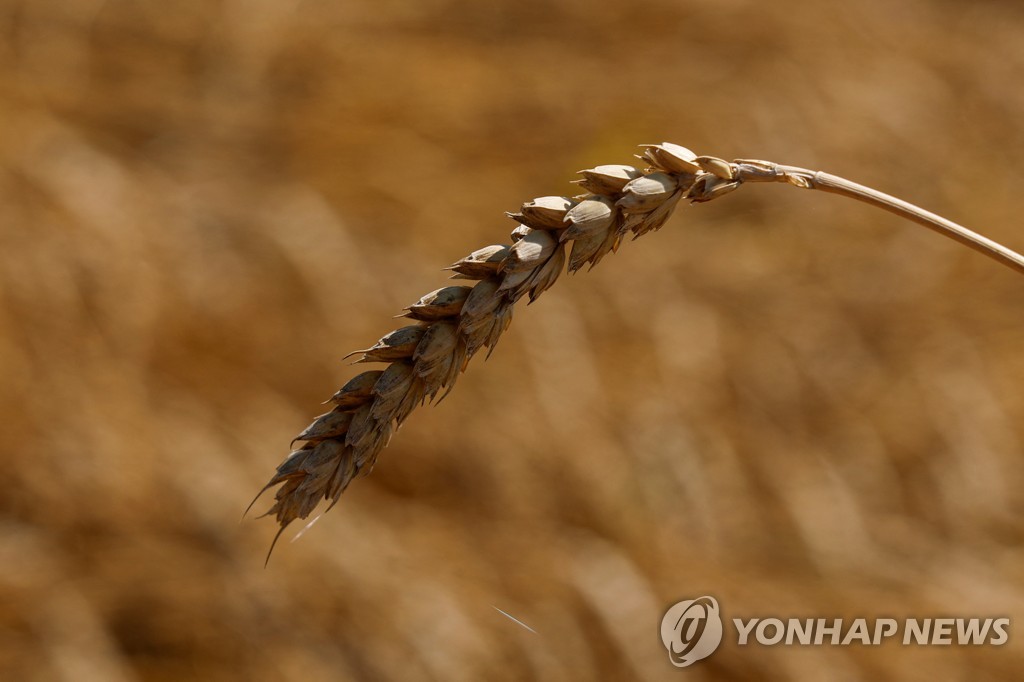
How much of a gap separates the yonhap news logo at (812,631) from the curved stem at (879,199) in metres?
1.05

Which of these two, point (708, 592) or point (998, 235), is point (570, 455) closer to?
point (708, 592)

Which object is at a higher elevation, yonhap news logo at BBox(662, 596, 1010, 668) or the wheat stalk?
yonhap news logo at BBox(662, 596, 1010, 668)

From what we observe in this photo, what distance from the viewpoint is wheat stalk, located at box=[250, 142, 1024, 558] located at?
509mm

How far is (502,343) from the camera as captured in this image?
7.47 feet

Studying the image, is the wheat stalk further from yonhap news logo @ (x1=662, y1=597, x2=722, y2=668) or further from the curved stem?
yonhap news logo @ (x1=662, y1=597, x2=722, y2=668)

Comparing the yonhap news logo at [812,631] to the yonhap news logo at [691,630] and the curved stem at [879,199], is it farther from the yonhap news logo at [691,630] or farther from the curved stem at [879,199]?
the curved stem at [879,199]

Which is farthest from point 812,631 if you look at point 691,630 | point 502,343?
point 502,343

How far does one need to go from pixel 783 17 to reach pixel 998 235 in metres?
1.00

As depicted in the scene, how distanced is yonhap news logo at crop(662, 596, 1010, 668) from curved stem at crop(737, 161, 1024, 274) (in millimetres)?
1046

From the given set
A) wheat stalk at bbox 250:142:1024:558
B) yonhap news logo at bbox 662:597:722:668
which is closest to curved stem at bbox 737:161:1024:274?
wheat stalk at bbox 250:142:1024:558

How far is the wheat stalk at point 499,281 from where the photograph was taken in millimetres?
509

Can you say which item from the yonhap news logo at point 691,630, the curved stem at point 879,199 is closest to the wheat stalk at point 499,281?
the curved stem at point 879,199

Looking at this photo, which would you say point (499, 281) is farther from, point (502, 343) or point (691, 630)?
point (502, 343)

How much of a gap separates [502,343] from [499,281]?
5.76ft
